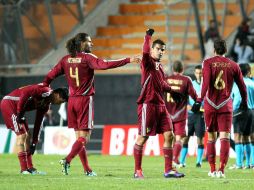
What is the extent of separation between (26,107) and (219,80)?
11.3 feet

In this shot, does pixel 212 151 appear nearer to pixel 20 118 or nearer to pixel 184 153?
pixel 20 118

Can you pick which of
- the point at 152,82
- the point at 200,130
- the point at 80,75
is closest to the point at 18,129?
the point at 80,75

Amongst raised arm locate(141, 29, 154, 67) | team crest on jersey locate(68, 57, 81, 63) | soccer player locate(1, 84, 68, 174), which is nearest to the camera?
raised arm locate(141, 29, 154, 67)

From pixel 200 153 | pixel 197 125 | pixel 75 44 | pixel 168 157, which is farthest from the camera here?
pixel 197 125

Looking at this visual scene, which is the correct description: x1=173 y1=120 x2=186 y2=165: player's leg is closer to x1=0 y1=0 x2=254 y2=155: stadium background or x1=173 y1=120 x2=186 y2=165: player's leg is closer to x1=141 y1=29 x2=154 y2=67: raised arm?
x1=141 y1=29 x2=154 y2=67: raised arm

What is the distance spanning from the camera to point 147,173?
1861 cm

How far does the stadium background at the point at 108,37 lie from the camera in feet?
99.3

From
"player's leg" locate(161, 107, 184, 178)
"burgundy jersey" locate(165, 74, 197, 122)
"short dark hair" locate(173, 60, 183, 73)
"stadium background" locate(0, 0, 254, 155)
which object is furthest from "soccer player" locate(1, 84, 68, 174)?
"stadium background" locate(0, 0, 254, 155)

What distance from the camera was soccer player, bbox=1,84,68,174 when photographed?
17453 mm

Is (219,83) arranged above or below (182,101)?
above

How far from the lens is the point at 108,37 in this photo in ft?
115

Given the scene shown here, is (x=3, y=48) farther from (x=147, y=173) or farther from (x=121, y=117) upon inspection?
(x=147, y=173)

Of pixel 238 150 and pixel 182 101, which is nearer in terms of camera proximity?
pixel 238 150

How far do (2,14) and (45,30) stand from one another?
66.9 inches
